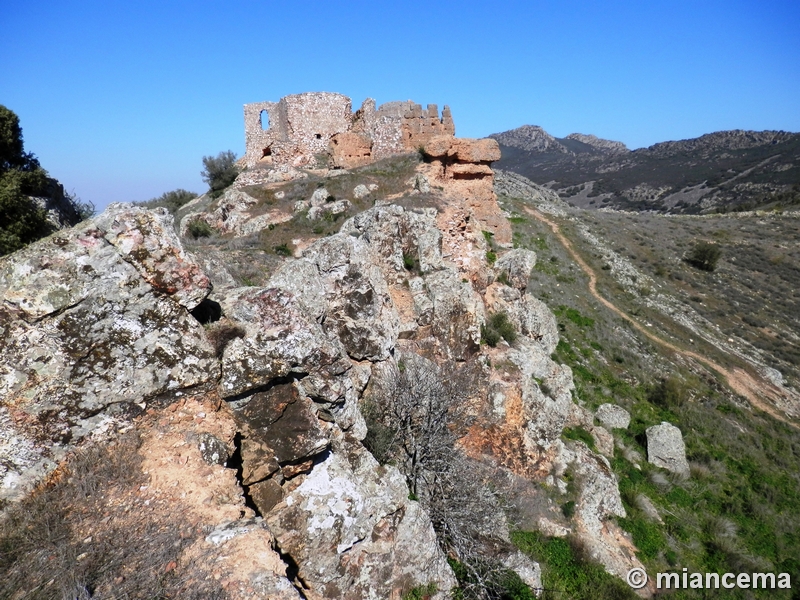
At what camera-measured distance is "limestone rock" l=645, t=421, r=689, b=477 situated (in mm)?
16953

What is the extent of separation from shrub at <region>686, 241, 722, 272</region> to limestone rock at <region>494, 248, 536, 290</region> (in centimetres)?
2977

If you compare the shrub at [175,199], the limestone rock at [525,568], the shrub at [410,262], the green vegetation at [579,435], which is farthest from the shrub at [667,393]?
the shrub at [175,199]

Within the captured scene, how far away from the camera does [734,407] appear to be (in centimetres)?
2144

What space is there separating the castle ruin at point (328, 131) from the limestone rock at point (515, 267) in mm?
10139

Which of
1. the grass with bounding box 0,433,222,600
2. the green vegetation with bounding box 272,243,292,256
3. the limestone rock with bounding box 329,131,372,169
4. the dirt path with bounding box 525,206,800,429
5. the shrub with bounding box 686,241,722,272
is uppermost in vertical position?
the limestone rock with bounding box 329,131,372,169

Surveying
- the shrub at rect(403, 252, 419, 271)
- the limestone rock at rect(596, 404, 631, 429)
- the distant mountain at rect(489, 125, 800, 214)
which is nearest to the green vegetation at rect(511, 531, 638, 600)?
the shrub at rect(403, 252, 419, 271)

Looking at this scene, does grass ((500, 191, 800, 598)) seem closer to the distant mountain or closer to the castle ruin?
the castle ruin

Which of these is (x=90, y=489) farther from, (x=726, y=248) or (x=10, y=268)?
(x=726, y=248)

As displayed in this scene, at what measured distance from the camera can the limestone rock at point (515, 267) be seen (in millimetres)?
16438

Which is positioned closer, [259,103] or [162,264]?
[162,264]

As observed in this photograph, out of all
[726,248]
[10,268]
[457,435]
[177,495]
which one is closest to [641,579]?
[457,435]

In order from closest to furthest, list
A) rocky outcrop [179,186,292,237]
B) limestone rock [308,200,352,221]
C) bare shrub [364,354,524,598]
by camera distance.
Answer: bare shrub [364,354,524,598] < limestone rock [308,200,352,221] < rocky outcrop [179,186,292,237]

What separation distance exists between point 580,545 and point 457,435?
14.5ft

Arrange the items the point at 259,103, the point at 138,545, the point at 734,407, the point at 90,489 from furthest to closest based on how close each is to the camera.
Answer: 1. the point at 259,103
2. the point at 734,407
3. the point at 90,489
4. the point at 138,545
